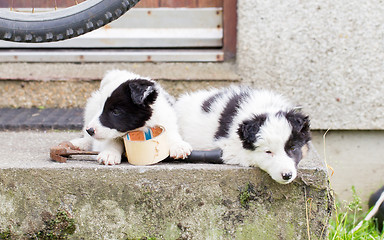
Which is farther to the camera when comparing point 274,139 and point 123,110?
point 123,110

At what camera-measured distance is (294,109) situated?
3504 millimetres

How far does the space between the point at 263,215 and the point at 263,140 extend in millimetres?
457

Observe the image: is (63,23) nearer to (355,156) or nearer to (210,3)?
(210,3)

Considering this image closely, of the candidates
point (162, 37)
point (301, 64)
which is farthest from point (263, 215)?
point (162, 37)

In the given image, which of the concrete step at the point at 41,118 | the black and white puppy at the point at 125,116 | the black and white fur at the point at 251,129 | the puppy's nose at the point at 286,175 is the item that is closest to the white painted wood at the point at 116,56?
the concrete step at the point at 41,118

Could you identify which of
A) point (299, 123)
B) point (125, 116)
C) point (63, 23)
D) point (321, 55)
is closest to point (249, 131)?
point (299, 123)

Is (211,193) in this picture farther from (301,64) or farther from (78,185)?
(301,64)

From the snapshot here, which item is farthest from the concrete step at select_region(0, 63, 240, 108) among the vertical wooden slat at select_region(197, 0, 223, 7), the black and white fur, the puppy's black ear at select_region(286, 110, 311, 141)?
the puppy's black ear at select_region(286, 110, 311, 141)

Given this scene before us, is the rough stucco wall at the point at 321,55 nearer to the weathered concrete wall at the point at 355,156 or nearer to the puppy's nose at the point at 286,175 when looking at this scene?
the weathered concrete wall at the point at 355,156

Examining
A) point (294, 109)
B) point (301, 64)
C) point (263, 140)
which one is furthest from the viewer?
point (301, 64)

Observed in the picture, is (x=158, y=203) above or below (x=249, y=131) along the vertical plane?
below

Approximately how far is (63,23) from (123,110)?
0.71 metres

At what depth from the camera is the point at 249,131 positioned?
10.5ft

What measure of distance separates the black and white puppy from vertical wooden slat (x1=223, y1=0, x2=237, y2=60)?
1.87 m
